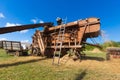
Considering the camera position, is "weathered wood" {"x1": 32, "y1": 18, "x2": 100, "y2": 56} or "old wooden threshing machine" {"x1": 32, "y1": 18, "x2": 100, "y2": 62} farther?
"old wooden threshing machine" {"x1": 32, "y1": 18, "x2": 100, "y2": 62}

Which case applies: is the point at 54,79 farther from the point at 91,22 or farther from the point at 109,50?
the point at 109,50

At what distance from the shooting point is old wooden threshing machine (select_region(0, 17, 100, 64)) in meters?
12.0

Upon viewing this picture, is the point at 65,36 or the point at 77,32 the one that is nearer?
the point at 77,32

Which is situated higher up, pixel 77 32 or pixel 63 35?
pixel 77 32

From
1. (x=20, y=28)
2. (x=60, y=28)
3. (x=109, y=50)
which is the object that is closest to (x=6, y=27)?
(x=20, y=28)

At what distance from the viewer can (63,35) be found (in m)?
12.9

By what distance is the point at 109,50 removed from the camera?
13312mm

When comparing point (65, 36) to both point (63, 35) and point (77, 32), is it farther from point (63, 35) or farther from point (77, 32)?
point (77, 32)

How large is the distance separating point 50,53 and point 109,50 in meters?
5.85

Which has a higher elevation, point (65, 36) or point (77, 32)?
point (77, 32)

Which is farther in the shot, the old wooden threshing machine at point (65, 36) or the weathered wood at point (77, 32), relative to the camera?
the old wooden threshing machine at point (65, 36)

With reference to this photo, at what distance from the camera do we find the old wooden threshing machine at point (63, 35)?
12.0 metres

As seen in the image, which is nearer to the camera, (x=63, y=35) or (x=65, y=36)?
(x=63, y=35)

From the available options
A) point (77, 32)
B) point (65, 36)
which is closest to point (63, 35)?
point (65, 36)
